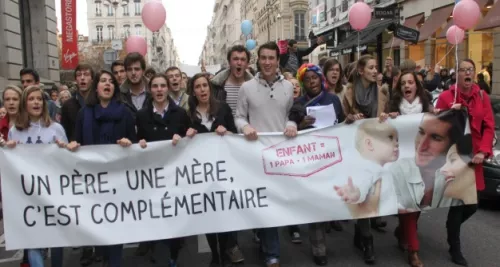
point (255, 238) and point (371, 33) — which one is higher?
point (371, 33)

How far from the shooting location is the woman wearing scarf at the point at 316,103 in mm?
4770

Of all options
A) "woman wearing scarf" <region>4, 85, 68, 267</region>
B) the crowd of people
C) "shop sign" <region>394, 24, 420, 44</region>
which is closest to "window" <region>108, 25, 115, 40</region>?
"shop sign" <region>394, 24, 420, 44</region>

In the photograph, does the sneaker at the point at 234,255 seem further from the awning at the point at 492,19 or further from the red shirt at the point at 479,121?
the awning at the point at 492,19

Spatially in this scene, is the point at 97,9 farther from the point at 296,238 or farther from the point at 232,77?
the point at 296,238

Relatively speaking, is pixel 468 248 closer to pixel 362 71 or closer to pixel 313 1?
pixel 362 71

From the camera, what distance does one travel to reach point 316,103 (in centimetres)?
488

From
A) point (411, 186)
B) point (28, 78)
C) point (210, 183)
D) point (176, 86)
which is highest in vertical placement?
point (28, 78)

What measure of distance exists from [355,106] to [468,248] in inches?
72.7

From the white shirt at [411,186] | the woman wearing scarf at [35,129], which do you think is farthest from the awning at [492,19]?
the woman wearing scarf at [35,129]

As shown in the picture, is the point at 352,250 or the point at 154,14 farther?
the point at 154,14

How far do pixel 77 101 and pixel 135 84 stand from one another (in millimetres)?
620

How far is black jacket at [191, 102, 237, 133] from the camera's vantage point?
466 centimetres

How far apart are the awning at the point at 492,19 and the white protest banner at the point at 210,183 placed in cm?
1194

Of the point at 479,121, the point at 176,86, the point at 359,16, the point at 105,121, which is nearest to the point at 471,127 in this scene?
the point at 479,121
